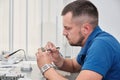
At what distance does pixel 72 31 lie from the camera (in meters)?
1.26

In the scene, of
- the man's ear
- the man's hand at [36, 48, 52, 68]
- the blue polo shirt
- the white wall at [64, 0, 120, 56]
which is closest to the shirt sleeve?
the blue polo shirt

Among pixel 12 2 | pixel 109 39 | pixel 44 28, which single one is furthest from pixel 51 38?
pixel 109 39

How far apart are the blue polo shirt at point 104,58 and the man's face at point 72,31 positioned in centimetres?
9

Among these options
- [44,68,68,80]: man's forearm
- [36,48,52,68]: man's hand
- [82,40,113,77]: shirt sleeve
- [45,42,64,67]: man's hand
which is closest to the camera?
[82,40,113,77]: shirt sleeve

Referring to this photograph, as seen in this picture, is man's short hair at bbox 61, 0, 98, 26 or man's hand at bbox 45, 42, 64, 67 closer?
man's short hair at bbox 61, 0, 98, 26

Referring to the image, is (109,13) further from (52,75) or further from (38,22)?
(52,75)

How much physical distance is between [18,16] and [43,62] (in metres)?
0.95

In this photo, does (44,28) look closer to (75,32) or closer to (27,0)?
(27,0)

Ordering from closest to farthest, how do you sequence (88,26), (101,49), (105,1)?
(101,49), (88,26), (105,1)

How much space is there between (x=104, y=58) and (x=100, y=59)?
20 mm

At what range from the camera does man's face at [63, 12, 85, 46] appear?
125cm

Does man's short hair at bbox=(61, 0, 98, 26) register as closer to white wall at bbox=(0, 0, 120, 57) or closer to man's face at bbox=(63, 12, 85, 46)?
man's face at bbox=(63, 12, 85, 46)

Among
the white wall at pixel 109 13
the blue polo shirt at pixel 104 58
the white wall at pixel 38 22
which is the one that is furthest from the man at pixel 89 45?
the white wall at pixel 109 13

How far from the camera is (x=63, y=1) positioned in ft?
6.88
